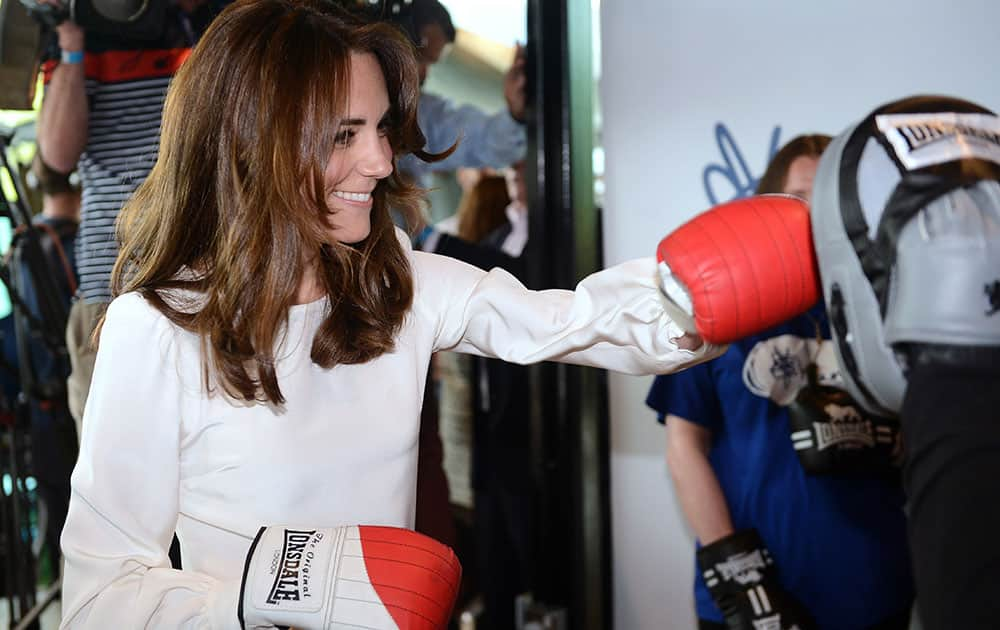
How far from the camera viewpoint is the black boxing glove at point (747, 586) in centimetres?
177

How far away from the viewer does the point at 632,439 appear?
91.0 inches

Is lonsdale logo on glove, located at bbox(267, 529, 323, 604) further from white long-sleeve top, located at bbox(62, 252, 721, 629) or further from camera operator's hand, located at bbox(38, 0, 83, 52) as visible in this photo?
camera operator's hand, located at bbox(38, 0, 83, 52)

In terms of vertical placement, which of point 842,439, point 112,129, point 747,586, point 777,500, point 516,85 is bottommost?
point 747,586

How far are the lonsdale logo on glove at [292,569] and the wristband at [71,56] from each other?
37.1 inches

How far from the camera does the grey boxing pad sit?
0.90 metres

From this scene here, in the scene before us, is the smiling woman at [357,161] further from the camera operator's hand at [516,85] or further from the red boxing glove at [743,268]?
the camera operator's hand at [516,85]

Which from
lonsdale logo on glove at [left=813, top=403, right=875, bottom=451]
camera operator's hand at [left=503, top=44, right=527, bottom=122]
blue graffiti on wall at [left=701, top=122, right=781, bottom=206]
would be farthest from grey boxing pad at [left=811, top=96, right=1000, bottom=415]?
camera operator's hand at [left=503, top=44, right=527, bottom=122]

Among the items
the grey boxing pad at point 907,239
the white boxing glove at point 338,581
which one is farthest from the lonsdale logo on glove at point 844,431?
the white boxing glove at point 338,581

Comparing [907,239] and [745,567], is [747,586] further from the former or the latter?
[907,239]

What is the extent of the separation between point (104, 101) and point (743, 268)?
1.10 metres

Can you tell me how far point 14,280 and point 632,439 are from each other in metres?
1.38

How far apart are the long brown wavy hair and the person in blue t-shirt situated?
3.02ft

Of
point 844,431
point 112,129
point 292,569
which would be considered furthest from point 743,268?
point 112,129

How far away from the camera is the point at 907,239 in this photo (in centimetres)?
93
